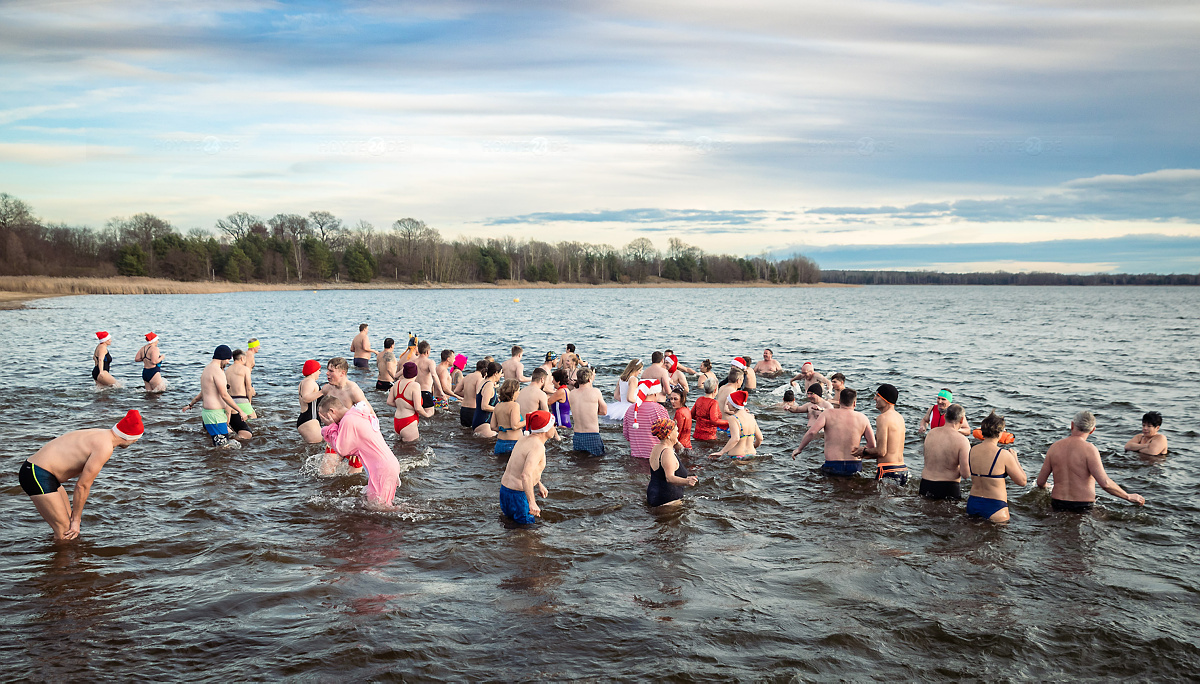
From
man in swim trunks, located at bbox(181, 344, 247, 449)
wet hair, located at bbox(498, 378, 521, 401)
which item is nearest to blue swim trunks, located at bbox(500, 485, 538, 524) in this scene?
wet hair, located at bbox(498, 378, 521, 401)

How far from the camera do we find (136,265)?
88312mm

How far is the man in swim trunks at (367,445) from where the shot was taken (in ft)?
27.2

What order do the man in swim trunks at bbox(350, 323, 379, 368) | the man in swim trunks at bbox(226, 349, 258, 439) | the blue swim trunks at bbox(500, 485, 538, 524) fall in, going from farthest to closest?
1. the man in swim trunks at bbox(350, 323, 379, 368)
2. the man in swim trunks at bbox(226, 349, 258, 439)
3. the blue swim trunks at bbox(500, 485, 538, 524)

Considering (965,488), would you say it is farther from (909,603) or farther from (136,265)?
(136,265)

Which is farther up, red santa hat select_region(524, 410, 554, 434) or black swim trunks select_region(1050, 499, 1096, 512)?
red santa hat select_region(524, 410, 554, 434)

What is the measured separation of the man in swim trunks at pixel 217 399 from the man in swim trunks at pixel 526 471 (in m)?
6.12

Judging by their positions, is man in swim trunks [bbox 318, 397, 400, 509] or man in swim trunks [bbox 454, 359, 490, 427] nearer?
man in swim trunks [bbox 318, 397, 400, 509]

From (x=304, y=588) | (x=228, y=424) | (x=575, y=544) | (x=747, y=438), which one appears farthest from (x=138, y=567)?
(x=747, y=438)

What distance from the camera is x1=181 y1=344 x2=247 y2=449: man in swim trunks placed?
11.5 meters

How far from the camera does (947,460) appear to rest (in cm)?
917

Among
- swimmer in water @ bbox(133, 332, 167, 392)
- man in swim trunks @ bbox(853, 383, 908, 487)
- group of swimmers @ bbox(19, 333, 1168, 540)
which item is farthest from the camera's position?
swimmer in water @ bbox(133, 332, 167, 392)

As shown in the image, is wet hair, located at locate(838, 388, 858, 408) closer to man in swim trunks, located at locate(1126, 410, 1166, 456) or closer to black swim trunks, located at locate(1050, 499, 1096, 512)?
black swim trunks, located at locate(1050, 499, 1096, 512)

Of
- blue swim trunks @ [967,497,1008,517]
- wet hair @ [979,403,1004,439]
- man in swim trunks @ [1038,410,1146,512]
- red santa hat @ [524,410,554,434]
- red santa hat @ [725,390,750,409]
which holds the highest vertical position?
red santa hat @ [524,410,554,434]

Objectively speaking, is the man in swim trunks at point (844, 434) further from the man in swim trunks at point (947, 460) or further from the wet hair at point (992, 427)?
the wet hair at point (992, 427)
